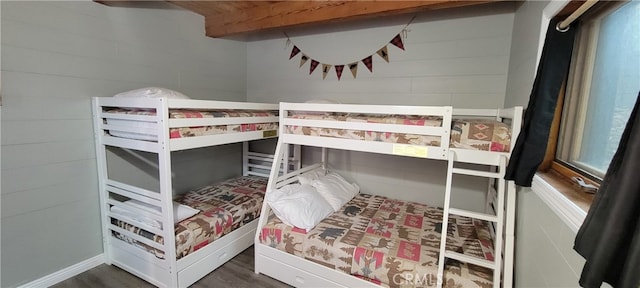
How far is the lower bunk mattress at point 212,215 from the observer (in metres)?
2.02

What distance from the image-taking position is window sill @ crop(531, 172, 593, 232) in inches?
37.9

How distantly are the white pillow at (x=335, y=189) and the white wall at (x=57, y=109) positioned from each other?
6.10 feet

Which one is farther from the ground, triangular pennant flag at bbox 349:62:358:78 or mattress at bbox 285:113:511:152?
triangular pennant flag at bbox 349:62:358:78

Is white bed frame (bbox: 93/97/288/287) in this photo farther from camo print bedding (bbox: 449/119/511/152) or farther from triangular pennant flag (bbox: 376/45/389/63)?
camo print bedding (bbox: 449/119/511/152)

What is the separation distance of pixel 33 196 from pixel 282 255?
1.80 meters

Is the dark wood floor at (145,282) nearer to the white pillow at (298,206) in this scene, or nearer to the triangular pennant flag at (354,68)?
the white pillow at (298,206)

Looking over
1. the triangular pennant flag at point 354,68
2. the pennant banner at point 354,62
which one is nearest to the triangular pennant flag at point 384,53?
the pennant banner at point 354,62

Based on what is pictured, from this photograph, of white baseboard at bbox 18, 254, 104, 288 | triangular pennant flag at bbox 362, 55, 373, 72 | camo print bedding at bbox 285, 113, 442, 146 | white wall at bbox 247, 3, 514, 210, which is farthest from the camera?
triangular pennant flag at bbox 362, 55, 373, 72

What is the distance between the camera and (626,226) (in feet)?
1.94

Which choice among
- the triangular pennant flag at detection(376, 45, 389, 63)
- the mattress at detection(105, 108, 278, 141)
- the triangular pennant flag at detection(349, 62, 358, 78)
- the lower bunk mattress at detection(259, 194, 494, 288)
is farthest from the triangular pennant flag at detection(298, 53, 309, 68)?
the lower bunk mattress at detection(259, 194, 494, 288)

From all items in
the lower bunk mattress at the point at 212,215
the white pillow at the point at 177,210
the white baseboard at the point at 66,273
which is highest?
the white pillow at the point at 177,210

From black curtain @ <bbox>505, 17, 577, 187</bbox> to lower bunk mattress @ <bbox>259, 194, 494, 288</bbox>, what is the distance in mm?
692

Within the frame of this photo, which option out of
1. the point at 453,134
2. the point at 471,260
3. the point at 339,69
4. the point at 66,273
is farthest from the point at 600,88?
the point at 66,273

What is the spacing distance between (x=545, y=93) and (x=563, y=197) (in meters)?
0.55
